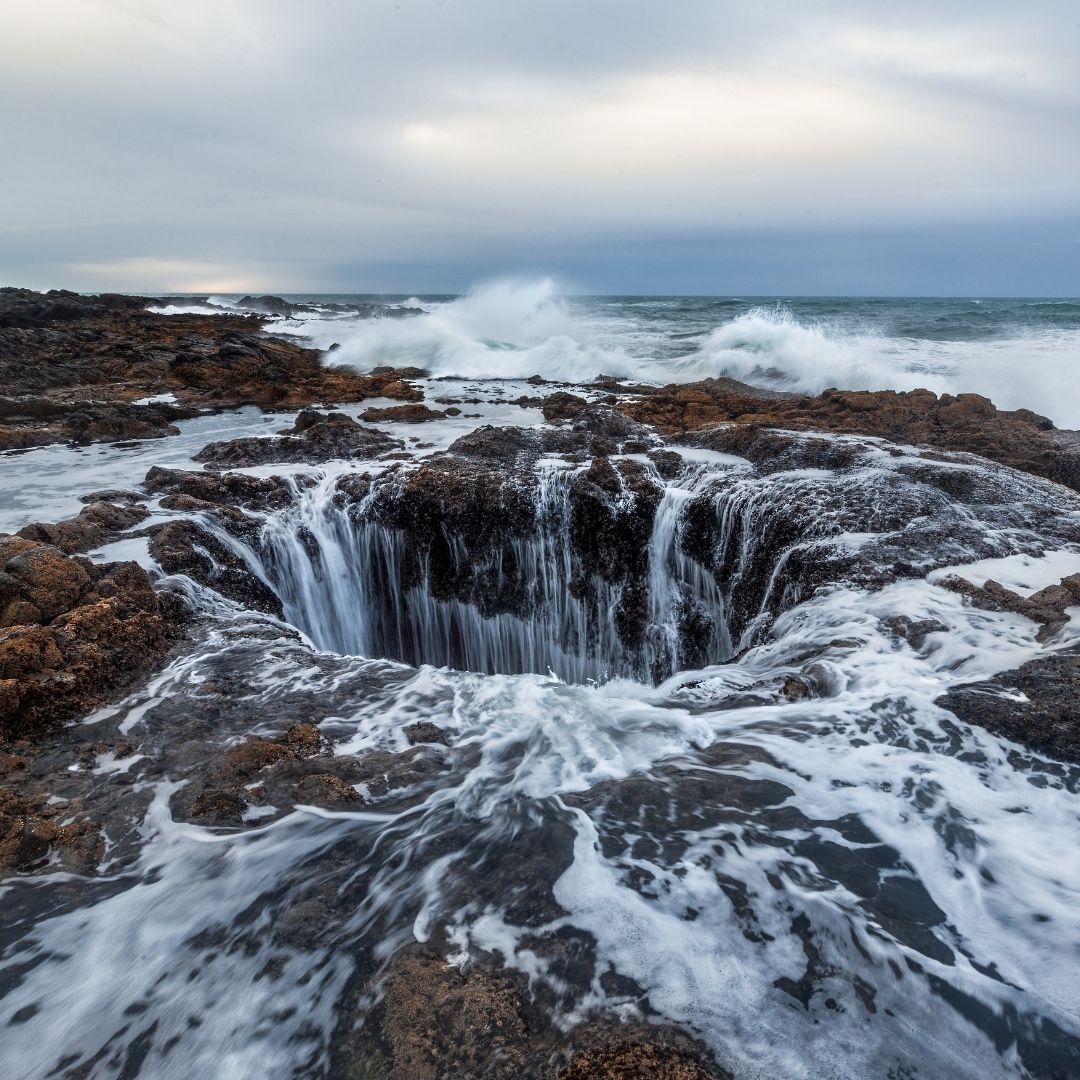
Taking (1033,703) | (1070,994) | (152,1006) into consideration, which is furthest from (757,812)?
(152,1006)

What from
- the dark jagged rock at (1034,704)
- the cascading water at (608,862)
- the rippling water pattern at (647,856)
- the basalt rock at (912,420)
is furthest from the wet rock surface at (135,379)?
the dark jagged rock at (1034,704)

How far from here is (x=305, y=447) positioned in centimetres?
1014

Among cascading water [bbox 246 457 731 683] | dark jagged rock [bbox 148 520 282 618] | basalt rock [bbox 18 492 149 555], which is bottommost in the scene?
cascading water [bbox 246 457 731 683]

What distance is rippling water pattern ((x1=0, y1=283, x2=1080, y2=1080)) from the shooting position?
2379mm

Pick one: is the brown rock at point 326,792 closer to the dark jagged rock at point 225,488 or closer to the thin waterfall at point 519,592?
the thin waterfall at point 519,592

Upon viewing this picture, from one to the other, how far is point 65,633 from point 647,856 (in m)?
4.21

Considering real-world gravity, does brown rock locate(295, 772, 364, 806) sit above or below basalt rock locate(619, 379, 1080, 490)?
below

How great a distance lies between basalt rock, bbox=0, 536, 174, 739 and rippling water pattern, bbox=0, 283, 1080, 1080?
27 centimetres

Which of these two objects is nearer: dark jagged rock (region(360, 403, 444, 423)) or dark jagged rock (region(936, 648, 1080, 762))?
dark jagged rock (region(936, 648, 1080, 762))

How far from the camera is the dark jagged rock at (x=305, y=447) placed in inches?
385

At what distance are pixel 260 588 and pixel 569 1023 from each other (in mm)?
5924

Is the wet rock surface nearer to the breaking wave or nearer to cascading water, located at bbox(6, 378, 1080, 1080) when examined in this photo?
the breaking wave

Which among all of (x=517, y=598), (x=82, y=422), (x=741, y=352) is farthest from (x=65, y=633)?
(x=741, y=352)

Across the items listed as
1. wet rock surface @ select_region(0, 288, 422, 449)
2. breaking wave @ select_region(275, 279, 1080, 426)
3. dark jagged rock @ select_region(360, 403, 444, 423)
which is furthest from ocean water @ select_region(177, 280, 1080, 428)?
dark jagged rock @ select_region(360, 403, 444, 423)
